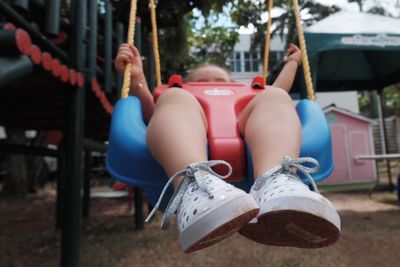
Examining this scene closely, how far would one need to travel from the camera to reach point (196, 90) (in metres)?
1.16

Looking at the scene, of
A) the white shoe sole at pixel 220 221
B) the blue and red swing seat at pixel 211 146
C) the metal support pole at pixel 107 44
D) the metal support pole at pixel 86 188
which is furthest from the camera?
the metal support pole at pixel 86 188

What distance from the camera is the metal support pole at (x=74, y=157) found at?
73.6 inches

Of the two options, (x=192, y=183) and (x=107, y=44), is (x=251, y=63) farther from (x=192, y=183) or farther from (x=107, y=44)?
(x=192, y=183)

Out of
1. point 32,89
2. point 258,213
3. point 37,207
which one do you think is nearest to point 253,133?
point 258,213

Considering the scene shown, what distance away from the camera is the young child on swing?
2.23 ft

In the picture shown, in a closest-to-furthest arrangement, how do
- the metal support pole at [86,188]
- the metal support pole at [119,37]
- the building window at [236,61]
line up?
the metal support pole at [119,37] < the metal support pole at [86,188] < the building window at [236,61]

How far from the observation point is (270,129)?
897mm

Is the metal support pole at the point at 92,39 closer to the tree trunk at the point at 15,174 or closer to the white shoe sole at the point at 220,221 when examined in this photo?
the white shoe sole at the point at 220,221

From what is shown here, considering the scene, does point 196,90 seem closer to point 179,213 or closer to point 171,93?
point 171,93

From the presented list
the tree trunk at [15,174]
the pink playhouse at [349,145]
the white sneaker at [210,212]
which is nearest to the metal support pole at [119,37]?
the white sneaker at [210,212]

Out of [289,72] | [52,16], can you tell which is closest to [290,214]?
[289,72]

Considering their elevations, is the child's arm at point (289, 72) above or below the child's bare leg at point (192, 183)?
above

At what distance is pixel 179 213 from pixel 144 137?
28cm

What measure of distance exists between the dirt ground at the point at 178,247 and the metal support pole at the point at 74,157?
1.19 ft
